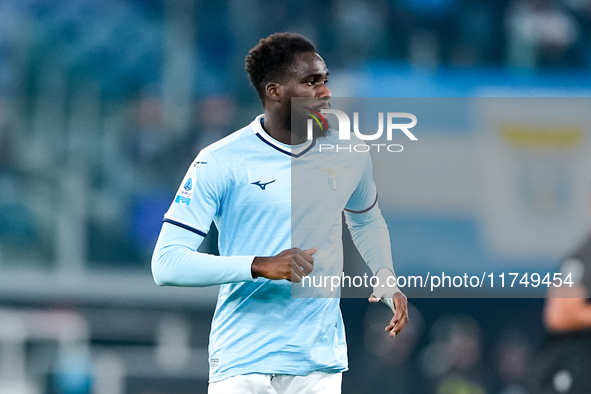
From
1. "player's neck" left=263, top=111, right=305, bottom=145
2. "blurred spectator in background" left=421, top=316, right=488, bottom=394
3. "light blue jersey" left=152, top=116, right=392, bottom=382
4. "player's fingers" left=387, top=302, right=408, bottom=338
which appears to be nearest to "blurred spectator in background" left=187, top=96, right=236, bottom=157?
"blurred spectator in background" left=421, top=316, right=488, bottom=394

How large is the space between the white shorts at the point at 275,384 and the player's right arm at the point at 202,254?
0.35 metres

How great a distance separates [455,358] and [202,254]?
4.68 m

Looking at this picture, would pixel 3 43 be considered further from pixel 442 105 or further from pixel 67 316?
pixel 442 105

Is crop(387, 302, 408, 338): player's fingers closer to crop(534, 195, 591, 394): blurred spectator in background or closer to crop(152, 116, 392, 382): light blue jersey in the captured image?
crop(152, 116, 392, 382): light blue jersey

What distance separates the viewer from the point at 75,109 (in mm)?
8000

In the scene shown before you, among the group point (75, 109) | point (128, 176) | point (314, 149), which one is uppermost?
point (75, 109)

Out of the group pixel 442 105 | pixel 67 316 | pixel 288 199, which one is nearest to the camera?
pixel 288 199

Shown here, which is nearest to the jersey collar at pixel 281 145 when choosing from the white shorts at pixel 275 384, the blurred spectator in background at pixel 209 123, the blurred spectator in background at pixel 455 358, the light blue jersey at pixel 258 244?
the light blue jersey at pixel 258 244

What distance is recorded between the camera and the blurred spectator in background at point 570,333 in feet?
10.3

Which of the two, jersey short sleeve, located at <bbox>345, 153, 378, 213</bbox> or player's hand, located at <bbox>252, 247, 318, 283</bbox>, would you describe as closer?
player's hand, located at <bbox>252, 247, 318, 283</bbox>

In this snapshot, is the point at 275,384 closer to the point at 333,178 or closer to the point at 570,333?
the point at 333,178

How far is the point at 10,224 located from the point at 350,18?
13.7 ft

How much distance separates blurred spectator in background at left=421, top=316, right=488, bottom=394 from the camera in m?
6.61

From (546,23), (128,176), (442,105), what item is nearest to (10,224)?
(128,176)
